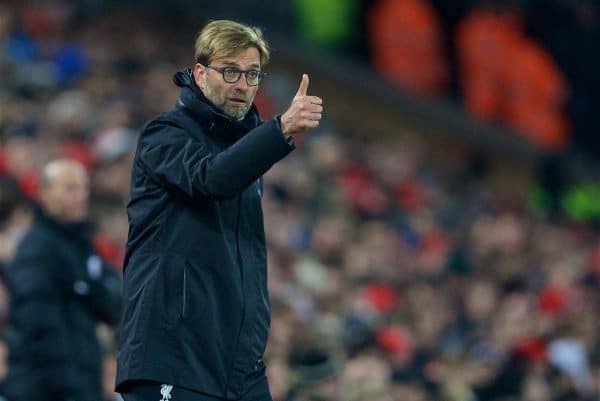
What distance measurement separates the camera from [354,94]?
1730cm

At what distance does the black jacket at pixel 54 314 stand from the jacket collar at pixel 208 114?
6.26 feet

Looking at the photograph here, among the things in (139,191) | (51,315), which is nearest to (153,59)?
(51,315)

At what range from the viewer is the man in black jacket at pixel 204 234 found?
4.79 meters

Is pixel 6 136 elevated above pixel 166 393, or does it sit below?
above

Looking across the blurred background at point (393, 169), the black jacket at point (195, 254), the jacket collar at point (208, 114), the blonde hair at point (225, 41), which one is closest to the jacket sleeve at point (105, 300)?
the blurred background at point (393, 169)

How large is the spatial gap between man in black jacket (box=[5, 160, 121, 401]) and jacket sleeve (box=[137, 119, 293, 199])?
6.39ft

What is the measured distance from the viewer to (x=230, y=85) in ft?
16.2

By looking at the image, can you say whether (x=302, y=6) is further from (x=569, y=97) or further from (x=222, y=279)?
(x=222, y=279)

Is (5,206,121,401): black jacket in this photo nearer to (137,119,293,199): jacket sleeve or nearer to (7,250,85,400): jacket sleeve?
(7,250,85,400): jacket sleeve

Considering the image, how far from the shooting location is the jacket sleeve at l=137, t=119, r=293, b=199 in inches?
187

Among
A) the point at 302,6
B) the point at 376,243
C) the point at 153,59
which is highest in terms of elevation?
the point at 302,6

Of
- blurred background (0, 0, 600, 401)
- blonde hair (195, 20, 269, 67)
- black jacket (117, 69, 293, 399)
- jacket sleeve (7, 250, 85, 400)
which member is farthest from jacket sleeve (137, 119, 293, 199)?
blurred background (0, 0, 600, 401)

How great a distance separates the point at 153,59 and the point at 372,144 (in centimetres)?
271

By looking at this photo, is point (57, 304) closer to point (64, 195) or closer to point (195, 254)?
point (64, 195)
